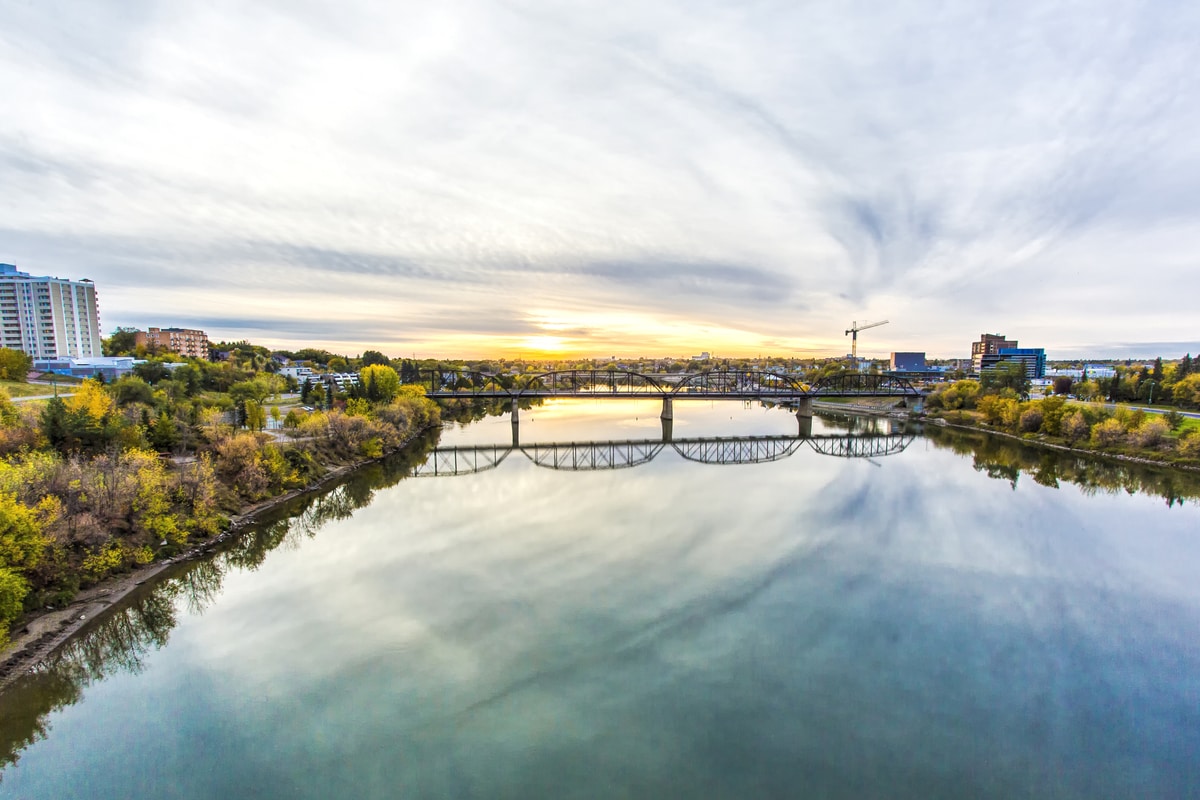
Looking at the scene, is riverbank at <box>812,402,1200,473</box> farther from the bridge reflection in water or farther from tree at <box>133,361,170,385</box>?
tree at <box>133,361,170,385</box>

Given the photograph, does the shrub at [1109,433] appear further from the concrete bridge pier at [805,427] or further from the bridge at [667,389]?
the concrete bridge pier at [805,427]

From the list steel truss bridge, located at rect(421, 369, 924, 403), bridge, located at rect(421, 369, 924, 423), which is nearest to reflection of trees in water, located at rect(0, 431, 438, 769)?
bridge, located at rect(421, 369, 924, 423)

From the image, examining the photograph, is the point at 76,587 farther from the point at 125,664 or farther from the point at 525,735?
the point at 525,735

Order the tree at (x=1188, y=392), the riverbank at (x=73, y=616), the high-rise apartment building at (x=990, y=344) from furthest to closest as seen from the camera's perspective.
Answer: the high-rise apartment building at (x=990, y=344), the tree at (x=1188, y=392), the riverbank at (x=73, y=616)

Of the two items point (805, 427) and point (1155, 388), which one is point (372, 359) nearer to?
point (805, 427)

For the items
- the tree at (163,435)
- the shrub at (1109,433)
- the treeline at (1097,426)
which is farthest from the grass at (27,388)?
the treeline at (1097,426)

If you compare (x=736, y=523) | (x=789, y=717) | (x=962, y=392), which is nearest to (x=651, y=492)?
(x=736, y=523)
